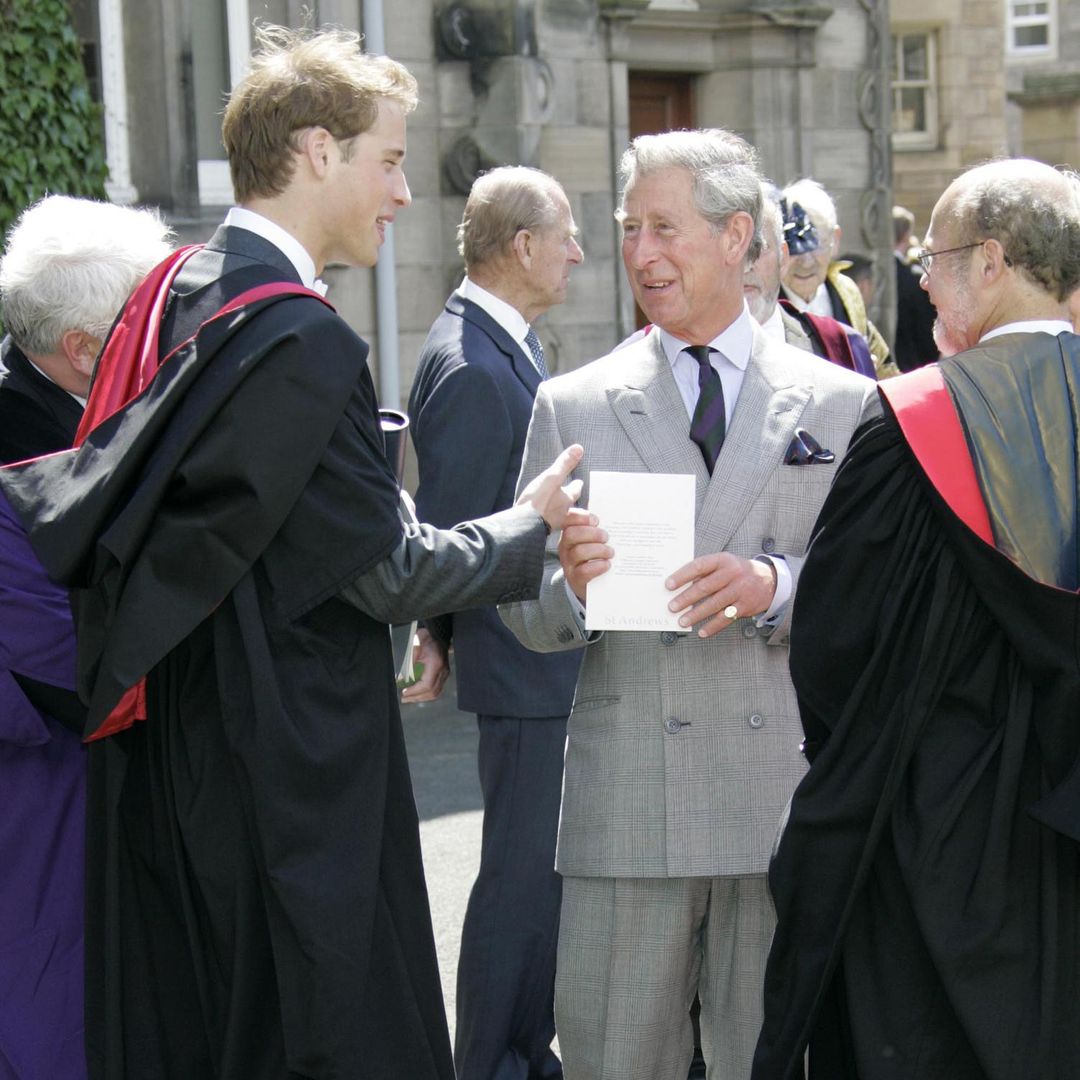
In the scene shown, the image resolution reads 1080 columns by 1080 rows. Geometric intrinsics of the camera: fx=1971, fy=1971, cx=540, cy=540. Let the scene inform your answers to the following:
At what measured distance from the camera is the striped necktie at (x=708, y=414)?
3.92 m

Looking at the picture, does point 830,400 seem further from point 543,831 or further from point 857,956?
point 543,831

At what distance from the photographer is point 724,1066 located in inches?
152

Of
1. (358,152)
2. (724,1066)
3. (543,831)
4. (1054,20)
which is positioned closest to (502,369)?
(543,831)

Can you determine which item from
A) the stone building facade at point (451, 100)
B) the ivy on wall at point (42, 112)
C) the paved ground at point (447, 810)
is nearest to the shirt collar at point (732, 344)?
the paved ground at point (447, 810)

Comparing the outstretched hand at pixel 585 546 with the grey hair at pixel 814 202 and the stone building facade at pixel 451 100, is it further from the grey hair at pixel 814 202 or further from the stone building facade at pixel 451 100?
the stone building facade at pixel 451 100

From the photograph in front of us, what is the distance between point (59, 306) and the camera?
4.10 m

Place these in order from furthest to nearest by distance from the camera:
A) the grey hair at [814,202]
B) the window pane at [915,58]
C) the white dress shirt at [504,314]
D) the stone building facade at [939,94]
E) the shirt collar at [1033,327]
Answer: the window pane at [915,58]
the stone building facade at [939,94]
the grey hair at [814,202]
the white dress shirt at [504,314]
the shirt collar at [1033,327]

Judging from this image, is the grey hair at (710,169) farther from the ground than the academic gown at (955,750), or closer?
farther from the ground

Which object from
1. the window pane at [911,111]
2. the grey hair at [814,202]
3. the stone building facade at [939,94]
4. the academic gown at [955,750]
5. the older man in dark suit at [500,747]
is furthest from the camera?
the window pane at [911,111]

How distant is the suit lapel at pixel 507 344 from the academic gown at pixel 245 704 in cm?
175

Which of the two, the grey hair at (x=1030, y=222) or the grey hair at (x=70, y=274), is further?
the grey hair at (x=70, y=274)

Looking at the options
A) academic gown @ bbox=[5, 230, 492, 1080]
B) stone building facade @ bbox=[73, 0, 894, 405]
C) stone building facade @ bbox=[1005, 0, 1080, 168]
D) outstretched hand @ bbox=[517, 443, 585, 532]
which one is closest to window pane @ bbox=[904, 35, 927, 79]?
stone building facade @ bbox=[1005, 0, 1080, 168]

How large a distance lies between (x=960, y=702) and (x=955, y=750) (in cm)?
8

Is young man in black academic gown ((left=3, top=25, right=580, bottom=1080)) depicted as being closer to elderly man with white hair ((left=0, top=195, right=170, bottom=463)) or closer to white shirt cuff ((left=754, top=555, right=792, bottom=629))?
white shirt cuff ((left=754, top=555, right=792, bottom=629))
